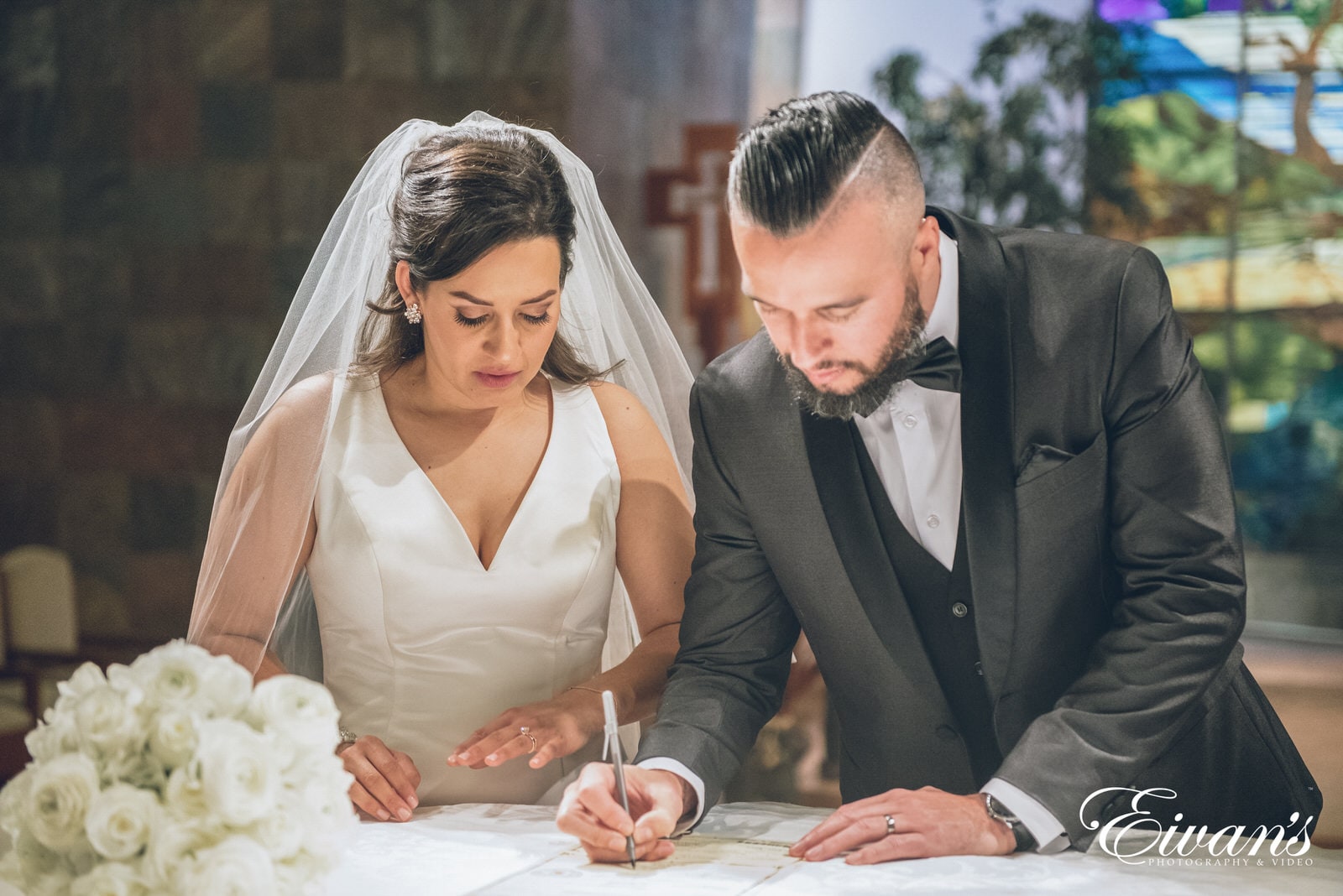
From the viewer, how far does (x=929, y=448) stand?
1887mm

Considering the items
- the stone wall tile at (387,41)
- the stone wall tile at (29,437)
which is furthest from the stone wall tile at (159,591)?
the stone wall tile at (387,41)

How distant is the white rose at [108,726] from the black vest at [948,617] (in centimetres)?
102

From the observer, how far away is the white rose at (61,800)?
1.24 m

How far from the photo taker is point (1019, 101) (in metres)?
7.45

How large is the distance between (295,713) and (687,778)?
0.64 metres

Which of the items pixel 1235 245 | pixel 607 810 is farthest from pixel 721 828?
pixel 1235 245

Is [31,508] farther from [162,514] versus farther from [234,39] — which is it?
[234,39]

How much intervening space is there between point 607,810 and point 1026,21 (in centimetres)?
682

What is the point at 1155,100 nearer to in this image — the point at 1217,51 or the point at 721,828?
the point at 1217,51

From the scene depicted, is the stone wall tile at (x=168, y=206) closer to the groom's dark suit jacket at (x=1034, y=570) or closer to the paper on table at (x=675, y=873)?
the groom's dark suit jacket at (x=1034, y=570)

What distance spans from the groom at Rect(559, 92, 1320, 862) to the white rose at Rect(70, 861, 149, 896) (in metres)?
0.57

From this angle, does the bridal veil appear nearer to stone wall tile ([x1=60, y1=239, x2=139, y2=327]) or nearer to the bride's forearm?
the bride's forearm

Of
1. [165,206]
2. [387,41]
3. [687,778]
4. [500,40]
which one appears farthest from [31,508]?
[687,778]

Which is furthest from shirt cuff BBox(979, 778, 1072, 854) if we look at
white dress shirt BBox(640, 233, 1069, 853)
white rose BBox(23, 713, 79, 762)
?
white rose BBox(23, 713, 79, 762)
